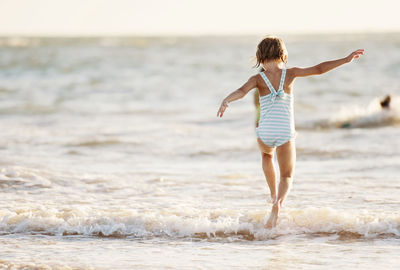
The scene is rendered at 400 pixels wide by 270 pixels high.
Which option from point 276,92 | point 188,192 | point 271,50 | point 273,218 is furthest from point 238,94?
point 188,192

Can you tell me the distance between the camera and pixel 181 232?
534cm

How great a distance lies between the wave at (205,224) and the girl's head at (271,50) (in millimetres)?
1397

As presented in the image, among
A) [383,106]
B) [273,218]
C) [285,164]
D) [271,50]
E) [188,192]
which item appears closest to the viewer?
[271,50]

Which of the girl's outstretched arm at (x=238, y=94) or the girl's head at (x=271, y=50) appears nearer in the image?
the girl's outstretched arm at (x=238, y=94)

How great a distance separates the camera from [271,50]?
4.93 metres

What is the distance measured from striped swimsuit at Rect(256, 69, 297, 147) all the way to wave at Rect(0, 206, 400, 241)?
0.81 meters

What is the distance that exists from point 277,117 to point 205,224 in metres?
1.13

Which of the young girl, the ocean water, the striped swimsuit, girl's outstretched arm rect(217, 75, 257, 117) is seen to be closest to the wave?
the ocean water

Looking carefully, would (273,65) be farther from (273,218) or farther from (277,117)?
(273,218)

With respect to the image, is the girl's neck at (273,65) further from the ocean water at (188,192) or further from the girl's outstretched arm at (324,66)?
the ocean water at (188,192)

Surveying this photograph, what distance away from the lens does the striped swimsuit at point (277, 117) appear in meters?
4.97

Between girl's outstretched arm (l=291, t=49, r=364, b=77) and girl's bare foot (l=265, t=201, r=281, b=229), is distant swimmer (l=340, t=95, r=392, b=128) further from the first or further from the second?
girl's outstretched arm (l=291, t=49, r=364, b=77)

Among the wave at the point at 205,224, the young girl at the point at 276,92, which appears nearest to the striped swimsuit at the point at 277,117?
the young girl at the point at 276,92

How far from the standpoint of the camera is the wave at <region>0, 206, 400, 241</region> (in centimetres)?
526
